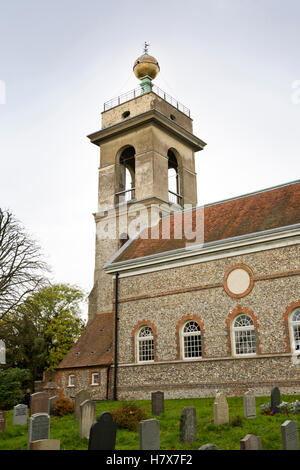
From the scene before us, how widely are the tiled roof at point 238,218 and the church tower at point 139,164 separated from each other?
5136 millimetres

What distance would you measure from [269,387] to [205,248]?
646 centimetres

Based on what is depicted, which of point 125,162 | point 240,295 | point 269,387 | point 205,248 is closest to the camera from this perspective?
point 269,387

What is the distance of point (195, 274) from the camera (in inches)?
831

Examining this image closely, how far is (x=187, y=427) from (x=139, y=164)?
24.2 meters

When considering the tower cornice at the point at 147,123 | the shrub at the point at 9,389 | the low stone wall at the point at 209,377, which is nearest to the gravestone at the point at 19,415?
the low stone wall at the point at 209,377

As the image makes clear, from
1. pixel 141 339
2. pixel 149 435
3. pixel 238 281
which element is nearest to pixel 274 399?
pixel 149 435

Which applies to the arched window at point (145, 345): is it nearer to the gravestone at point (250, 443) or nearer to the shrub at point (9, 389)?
the shrub at point (9, 389)

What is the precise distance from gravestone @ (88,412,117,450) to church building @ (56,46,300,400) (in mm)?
9559

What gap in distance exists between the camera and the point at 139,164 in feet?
109

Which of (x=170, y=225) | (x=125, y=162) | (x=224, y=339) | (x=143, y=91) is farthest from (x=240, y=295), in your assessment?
(x=143, y=91)

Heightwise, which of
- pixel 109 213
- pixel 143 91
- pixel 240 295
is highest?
pixel 143 91

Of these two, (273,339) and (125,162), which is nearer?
(273,339)

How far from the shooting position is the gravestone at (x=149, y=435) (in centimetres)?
1010
